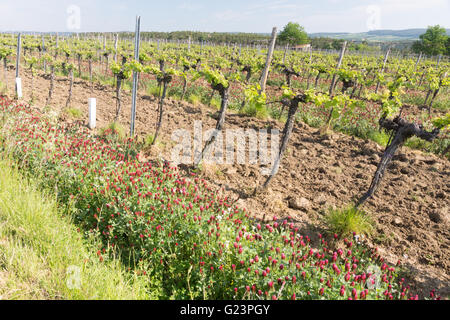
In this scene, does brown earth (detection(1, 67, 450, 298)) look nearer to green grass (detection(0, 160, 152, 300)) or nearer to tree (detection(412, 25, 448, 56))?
green grass (detection(0, 160, 152, 300))

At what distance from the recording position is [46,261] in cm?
292

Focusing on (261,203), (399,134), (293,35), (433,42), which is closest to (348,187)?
(399,134)

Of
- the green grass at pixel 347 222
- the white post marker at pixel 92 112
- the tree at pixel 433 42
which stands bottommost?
the green grass at pixel 347 222

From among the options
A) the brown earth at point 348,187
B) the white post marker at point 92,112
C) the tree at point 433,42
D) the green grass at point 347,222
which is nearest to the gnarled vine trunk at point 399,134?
the green grass at point 347,222

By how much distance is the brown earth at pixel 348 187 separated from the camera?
4477 millimetres

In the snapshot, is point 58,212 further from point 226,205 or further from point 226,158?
point 226,158

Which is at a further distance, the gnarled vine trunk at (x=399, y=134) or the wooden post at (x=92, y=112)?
the wooden post at (x=92, y=112)

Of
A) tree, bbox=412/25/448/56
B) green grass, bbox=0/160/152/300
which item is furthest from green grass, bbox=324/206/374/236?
tree, bbox=412/25/448/56

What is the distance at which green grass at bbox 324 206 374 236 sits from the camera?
447 centimetres

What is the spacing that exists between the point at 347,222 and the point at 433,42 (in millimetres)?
59700

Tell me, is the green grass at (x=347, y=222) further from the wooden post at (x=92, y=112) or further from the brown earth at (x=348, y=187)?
the wooden post at (x=92, y=112)

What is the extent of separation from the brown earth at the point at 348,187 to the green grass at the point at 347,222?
0.24 m

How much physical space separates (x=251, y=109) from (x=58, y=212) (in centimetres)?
806
